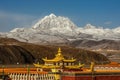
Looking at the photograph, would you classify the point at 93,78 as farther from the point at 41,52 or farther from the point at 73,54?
the point at 73,54

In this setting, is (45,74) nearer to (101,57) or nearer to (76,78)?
(76,78)

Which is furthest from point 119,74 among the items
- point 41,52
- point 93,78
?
point 41,52

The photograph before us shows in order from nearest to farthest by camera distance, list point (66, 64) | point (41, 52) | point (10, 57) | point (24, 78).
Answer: point (24, 78), point (66, 64), point (10, 57), point (41, 52)

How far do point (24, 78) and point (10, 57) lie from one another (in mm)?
70338

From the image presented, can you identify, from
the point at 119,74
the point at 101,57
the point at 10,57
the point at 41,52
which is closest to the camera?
the point at 119,74

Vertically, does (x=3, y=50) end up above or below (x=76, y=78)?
above

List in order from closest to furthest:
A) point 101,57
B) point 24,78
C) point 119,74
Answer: point 24,78 < point 119,74 < point 101,57

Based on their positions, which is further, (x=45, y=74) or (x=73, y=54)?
(x=73, y=54)

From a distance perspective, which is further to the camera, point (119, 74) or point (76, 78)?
point (119, 74)

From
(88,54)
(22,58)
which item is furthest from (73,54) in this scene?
(22,58)

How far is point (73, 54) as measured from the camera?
159 metres

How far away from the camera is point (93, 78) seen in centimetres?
4681

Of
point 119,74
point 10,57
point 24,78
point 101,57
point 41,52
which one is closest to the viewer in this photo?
point 24,78

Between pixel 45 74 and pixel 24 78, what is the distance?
2.31 meters
